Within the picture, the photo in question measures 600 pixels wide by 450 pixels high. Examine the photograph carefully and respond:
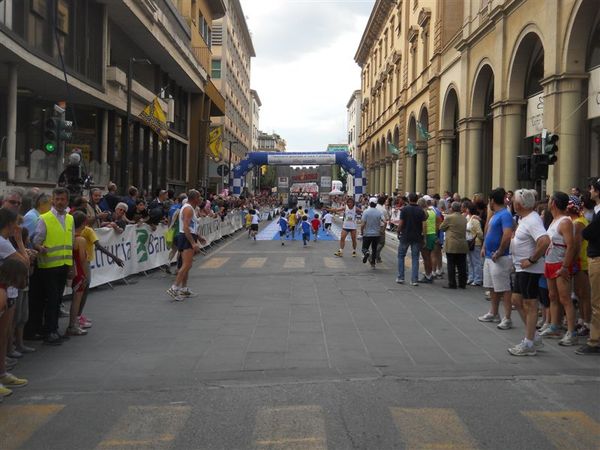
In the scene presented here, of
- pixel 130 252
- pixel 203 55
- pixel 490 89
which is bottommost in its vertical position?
pixel 130 252

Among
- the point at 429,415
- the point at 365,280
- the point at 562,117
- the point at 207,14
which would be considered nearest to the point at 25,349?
the point at 429,415

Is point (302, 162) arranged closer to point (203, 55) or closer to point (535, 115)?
point (203, 55)

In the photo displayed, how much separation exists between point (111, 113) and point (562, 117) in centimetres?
1669

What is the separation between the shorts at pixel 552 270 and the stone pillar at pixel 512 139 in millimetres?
15009

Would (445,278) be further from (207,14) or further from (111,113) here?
(207,14)

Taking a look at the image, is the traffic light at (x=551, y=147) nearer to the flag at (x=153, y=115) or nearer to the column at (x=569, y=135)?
the column at (x=569, y=135)

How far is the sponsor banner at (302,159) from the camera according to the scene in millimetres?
39812

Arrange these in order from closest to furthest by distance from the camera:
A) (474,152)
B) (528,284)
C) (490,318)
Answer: (528,284)
(490,318)
(474,152)

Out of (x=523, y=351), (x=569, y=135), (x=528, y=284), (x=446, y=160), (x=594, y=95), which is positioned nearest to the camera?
(x=523, y=351)

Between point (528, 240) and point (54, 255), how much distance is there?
5.45 m

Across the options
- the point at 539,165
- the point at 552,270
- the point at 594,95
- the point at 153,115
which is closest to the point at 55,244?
the point at 552,270

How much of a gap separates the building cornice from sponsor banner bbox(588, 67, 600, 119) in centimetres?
3255

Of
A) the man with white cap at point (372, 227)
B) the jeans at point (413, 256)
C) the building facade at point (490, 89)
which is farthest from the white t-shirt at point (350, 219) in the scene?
the jeans at point (413, 256)

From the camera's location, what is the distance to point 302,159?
4044 cm
